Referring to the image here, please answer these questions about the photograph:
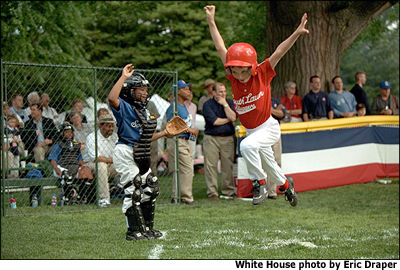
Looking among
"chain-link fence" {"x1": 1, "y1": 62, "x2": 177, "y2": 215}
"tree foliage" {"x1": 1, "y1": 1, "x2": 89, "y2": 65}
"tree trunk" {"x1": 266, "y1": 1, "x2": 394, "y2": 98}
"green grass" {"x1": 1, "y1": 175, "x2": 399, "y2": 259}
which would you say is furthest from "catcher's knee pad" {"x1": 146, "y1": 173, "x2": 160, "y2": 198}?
"tree foliage" {"x1": 1, "y1": 1, "x2": 89, "y2": 65}

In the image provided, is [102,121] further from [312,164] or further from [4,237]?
[312,164]

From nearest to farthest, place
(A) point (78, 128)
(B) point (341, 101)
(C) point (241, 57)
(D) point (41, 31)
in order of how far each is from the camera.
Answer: (C) point (241, 57), (A) point (78, 128), (B) point (341, 101), (D) point (41, 31)

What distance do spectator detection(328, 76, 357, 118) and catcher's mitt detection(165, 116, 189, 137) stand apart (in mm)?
6190

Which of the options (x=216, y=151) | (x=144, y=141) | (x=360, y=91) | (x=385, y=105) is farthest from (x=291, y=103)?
(x=385, y=105)

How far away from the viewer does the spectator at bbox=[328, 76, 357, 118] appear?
1195 cm

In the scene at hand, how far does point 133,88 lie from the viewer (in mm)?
6340

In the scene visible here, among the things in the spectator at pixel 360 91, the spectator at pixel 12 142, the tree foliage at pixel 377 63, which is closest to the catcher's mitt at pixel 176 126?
the spectator at pixel 12 142

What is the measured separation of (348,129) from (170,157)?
426 cm

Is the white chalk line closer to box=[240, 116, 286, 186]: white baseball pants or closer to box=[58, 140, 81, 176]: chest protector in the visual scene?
box=[240, 116, 286, 186]: white baseball pants

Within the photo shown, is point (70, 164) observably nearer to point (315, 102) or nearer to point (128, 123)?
Result: point (315, 102)

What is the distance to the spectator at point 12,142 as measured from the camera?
10258mm

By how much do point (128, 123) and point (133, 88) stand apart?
1.37 ft

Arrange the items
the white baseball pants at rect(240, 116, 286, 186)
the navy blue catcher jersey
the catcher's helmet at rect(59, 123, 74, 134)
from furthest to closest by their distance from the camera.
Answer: the catcher's helmet at rect(59, 123, 74, 134)
the navy blue catcher jersey
the white baseball pants at rect(240, 116, 286, 186)

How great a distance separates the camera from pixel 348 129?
1348 cm
